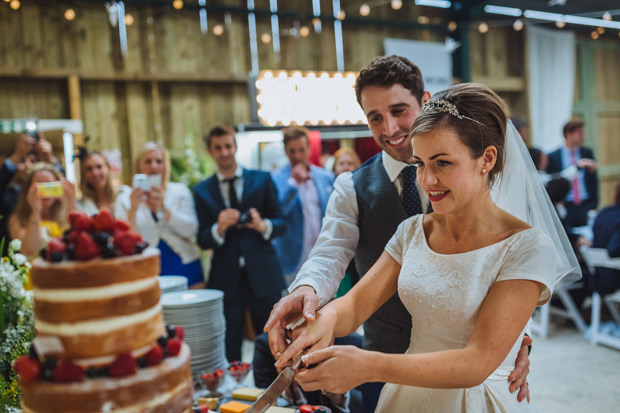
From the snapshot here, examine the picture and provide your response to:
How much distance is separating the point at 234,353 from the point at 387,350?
1.66 metres

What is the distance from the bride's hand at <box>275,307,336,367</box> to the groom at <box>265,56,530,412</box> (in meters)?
0.21

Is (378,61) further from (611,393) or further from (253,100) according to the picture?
(253,100)

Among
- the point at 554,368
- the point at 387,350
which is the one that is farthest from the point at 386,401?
the point at 554,368

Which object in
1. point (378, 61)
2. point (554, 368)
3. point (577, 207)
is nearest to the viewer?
point (378, 61)

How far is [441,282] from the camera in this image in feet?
4.94

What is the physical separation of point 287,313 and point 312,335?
113mm

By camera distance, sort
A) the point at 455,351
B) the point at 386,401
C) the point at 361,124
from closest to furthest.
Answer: the point at 455,351 < the point at 386,401 < the point at 361,124

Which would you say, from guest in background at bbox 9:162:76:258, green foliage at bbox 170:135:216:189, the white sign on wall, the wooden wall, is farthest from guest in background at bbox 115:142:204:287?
the white sign on wall

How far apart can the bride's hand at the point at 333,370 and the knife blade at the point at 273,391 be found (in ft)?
0.15

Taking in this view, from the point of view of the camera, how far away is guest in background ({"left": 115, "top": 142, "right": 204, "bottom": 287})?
11.6 ft

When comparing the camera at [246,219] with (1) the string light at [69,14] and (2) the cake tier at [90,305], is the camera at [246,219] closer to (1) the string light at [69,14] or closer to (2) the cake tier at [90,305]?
(2) the cake tier at [90,305]

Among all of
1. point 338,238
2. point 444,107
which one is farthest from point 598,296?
point 444,107

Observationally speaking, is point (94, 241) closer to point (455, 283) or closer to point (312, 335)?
point (312, 335)

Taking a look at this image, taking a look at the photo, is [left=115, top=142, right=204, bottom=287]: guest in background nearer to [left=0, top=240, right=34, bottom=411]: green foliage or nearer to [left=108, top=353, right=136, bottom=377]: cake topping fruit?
[left=0, top=240, right=34, bottom=411]: green foliage
